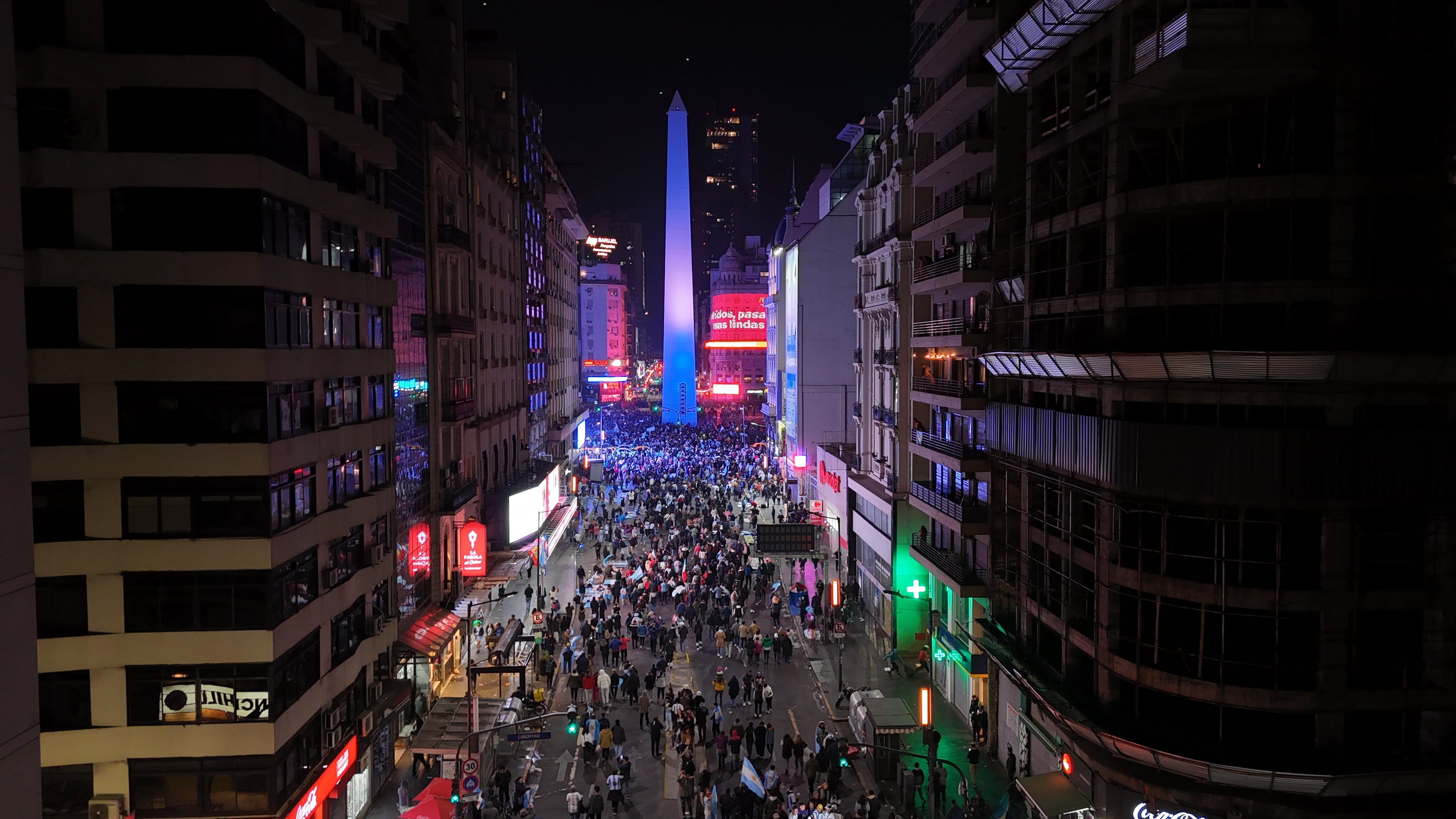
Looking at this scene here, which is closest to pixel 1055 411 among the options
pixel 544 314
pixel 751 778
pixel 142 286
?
pixel 751 778

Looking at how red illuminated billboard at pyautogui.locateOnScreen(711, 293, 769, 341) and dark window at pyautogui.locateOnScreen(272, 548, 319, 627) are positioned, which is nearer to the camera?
dark window at pyautogui.locateOnScreen(272, 548, 319, 627)

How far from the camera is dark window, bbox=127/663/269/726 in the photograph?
17.7m

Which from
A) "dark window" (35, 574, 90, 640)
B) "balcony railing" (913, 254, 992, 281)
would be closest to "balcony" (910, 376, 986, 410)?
"balcony railing" (913, 254, 992, 281)

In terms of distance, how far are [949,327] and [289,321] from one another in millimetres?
20340

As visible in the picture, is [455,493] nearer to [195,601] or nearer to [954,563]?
[195,601]

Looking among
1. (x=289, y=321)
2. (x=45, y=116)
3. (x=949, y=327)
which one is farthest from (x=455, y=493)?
(x=45, y=116)

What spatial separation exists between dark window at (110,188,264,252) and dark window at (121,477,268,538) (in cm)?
431

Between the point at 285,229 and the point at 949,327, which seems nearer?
the point at 285,229

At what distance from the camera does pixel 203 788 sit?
1783cm

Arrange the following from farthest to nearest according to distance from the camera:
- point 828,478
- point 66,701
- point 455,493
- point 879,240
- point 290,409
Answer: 1. point 828,478
2. point 879,240
3. point 455,493
4. point 290,409
5. point 66,701

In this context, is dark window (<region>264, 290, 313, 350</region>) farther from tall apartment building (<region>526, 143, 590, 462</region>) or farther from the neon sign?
tall apartment building (<region>526, 143, 590, 462</region>)

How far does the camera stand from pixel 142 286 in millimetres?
17156

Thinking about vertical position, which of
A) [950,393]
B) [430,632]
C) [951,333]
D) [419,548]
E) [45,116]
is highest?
[45,116]

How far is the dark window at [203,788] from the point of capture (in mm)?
17766
